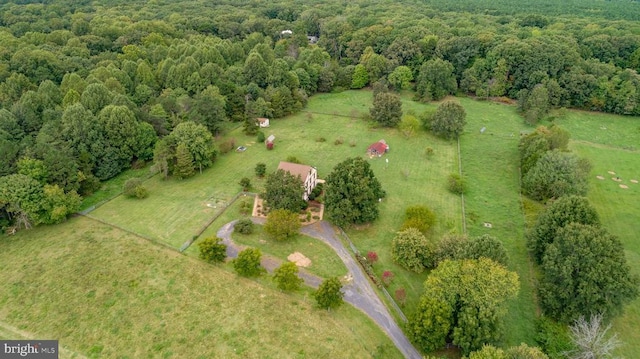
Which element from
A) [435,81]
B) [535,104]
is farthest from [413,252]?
[435,81]

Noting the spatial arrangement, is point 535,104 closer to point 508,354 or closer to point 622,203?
point 622,203

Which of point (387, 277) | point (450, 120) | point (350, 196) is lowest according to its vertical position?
point (387, 277)

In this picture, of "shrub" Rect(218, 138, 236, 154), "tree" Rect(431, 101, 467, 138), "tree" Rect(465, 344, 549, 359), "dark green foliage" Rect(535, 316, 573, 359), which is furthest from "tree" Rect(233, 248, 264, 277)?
"tree" Rect(431, 101, 467, 138)

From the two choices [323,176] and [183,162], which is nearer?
[183,162]

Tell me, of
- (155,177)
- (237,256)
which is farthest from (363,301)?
(155,177)

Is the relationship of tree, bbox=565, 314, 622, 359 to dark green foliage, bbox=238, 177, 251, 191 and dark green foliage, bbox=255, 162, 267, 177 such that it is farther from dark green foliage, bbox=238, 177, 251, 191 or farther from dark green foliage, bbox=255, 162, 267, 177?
dark green foliage, bbox=255, 162, 267, 177

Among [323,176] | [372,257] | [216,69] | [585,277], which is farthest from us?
[216,69]

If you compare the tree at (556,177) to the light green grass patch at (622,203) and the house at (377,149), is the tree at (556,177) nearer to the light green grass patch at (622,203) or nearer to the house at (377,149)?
the light green grass patch at (622,203)
